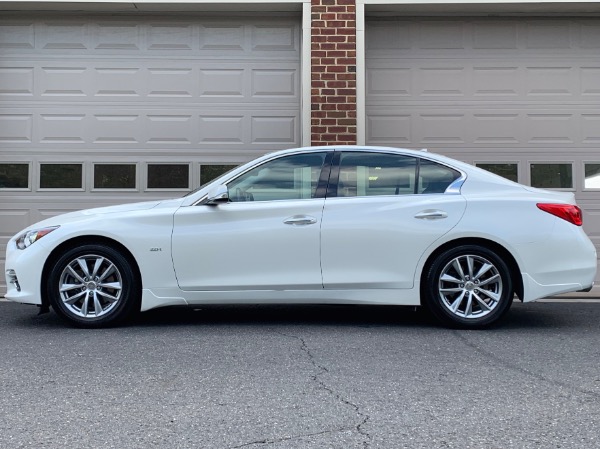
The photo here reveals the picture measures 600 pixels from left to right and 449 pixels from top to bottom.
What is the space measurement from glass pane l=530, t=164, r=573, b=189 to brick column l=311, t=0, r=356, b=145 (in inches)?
93.5

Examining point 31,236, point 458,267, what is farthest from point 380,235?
point 31,236

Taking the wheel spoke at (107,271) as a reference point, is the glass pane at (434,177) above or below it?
above

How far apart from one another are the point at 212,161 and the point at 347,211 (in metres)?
3.83

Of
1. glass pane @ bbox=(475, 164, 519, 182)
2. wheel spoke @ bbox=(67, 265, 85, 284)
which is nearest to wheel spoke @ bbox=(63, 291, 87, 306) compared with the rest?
wheel spoke @ bbox=(67, 265, 85, 284)

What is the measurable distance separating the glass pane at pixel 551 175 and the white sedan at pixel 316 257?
11.6 ft

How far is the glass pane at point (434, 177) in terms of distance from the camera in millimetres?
6215

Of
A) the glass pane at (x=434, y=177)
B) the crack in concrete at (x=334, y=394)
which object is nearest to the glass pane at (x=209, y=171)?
the glass pane at (x=434, y=177)

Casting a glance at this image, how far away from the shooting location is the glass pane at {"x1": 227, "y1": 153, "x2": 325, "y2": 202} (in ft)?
20.4

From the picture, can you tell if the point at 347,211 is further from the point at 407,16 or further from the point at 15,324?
the point at 407,16

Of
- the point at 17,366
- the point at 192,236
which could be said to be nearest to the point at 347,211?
the point at 192,236

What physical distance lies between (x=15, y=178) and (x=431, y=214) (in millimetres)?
5859

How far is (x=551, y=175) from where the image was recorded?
31.3 ft

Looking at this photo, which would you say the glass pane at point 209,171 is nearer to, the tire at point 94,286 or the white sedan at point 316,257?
the white sedan at point 316,257

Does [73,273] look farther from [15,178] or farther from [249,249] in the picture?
[15,178]
